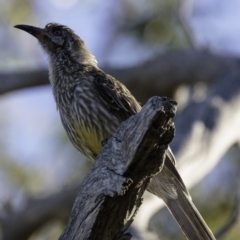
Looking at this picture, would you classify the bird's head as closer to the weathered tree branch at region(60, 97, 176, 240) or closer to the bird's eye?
the bird's eye

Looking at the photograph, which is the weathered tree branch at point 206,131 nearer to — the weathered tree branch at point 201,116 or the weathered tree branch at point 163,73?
the weathered tree branch at point 201,116

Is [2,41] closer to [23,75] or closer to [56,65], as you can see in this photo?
[23,75]

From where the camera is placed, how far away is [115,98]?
5.99 meters

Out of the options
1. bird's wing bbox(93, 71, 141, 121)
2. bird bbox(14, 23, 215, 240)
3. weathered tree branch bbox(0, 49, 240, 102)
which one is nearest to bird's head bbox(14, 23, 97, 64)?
bird bbox(14, 23, 215, 240)

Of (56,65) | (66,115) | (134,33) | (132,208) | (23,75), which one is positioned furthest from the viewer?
(134,33)

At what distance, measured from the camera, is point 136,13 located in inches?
473

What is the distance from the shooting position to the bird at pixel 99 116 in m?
5.62

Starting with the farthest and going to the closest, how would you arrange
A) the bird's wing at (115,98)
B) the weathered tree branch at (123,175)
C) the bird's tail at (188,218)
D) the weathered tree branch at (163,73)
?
1. the weathered tree branch at (163,73)
2. the bird's wing at (115,98)
3. the bird's tail at (188,218)
4. the weathered tree branch at (123,175)

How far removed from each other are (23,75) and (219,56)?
2478 mm

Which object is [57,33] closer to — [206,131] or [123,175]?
[206,131]

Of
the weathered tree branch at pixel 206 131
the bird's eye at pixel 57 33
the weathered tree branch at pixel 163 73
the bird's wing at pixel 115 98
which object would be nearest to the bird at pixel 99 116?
the bird's wing at pixel 115 98

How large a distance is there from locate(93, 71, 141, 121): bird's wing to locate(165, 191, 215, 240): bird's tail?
75cm

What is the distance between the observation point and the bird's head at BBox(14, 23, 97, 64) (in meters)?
6.82

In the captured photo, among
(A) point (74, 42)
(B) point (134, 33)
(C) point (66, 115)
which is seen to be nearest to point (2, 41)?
(B) point (134, 33)
